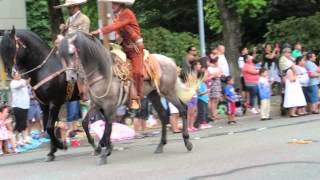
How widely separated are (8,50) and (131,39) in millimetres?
2126

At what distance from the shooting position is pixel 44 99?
10.6m

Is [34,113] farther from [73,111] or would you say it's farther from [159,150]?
[159,150]

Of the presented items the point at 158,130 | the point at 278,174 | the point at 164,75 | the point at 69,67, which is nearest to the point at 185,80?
the point at 164,75

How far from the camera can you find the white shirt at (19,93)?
12.6m

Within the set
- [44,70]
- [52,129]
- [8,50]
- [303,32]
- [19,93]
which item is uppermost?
[303,32]

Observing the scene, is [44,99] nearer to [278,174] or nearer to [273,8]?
[278,174]

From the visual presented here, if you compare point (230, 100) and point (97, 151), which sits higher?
point (230, 100)

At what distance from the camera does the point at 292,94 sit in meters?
16.9

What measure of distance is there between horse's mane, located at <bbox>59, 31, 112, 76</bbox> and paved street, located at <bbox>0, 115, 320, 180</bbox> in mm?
1641

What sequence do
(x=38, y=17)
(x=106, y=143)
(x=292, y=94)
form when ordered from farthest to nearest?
(x=38, y=17)
(x=292, y=94)
(x=106, y=143)

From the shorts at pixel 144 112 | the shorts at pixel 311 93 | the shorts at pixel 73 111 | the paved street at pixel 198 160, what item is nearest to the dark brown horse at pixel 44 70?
the paved street at pixel 198 160

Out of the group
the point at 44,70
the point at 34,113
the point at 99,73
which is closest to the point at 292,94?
the point at 34,113

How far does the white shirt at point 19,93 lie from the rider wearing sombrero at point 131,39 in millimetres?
3062

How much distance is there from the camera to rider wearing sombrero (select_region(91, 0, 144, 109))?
1018cm
